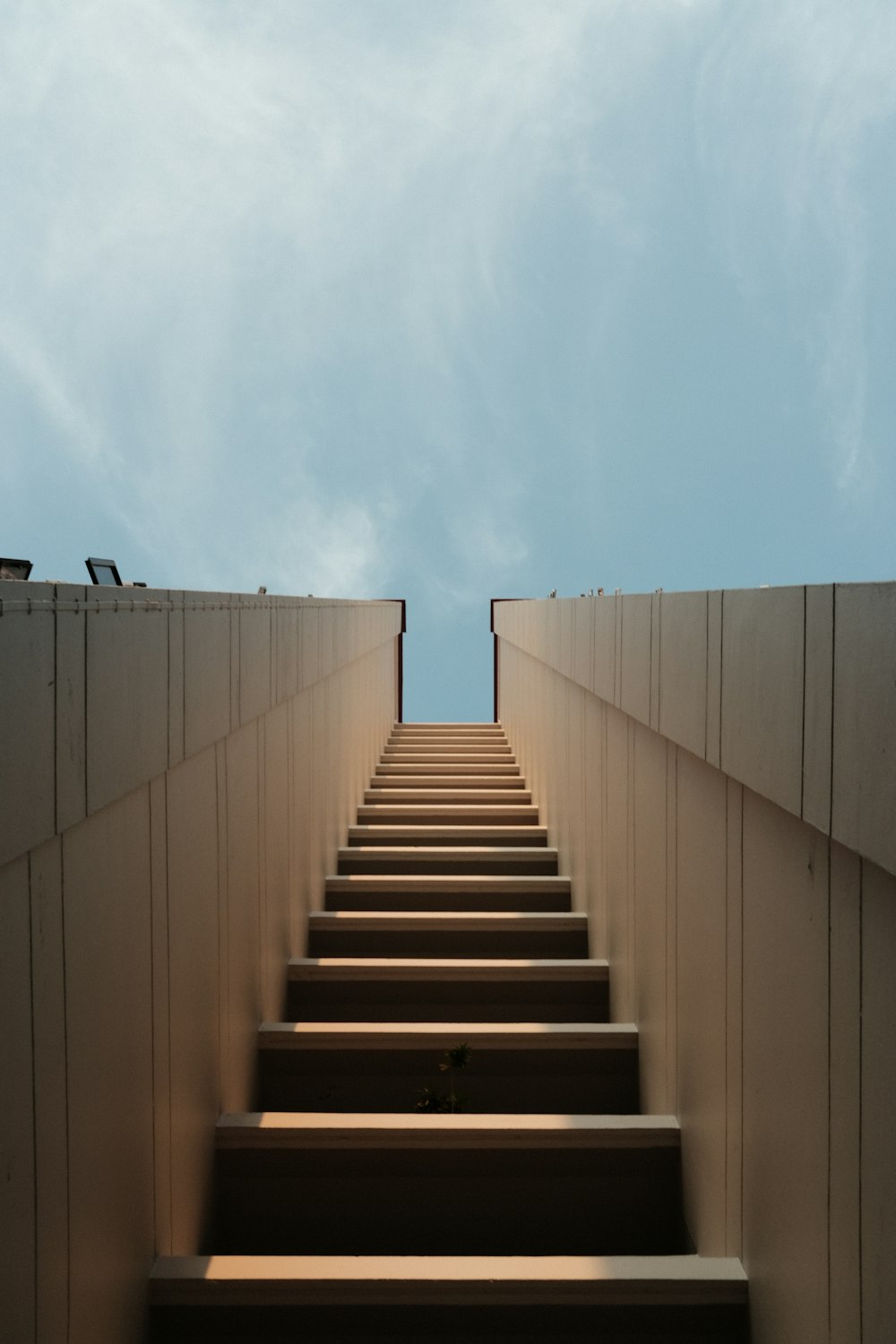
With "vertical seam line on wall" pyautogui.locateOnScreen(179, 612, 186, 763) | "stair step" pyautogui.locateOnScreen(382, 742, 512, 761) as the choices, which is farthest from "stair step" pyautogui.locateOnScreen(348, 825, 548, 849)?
"vertical seam line on wall" pyautogui.locateOnScreen(179, 612, 186, 763)

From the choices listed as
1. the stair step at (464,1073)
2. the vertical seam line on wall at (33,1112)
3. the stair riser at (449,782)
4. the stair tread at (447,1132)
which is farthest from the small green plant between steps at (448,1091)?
the stair riser at (449,782)

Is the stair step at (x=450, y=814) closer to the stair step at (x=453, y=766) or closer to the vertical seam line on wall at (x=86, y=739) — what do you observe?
the stair step at (x=453, y=766)

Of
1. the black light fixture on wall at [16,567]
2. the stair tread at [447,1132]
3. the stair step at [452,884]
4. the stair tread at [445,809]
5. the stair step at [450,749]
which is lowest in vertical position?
the stair tread at [447,1132]

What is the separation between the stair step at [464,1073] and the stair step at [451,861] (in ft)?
8.90

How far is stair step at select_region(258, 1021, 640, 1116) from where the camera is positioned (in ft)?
18.1

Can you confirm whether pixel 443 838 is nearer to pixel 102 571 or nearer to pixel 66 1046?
pixel 102 571

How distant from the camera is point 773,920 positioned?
10.5 feet

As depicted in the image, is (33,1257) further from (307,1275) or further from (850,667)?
(850,667)

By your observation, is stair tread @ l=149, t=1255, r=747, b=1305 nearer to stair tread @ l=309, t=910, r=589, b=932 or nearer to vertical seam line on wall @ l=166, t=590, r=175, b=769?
vertical seam line on wall @ l=166, t=590, r=175, b=769

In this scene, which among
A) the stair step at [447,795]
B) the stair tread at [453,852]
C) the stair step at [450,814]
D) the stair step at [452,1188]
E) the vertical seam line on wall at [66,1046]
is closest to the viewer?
the vertical seam line on wall at [66,1046]

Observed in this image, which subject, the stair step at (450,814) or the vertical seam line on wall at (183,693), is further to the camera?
the stair step at (450,814)

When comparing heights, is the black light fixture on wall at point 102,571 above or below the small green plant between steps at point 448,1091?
above

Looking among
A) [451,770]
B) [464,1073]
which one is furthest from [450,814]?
[464,1073]

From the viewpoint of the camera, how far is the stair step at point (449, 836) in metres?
9.01
